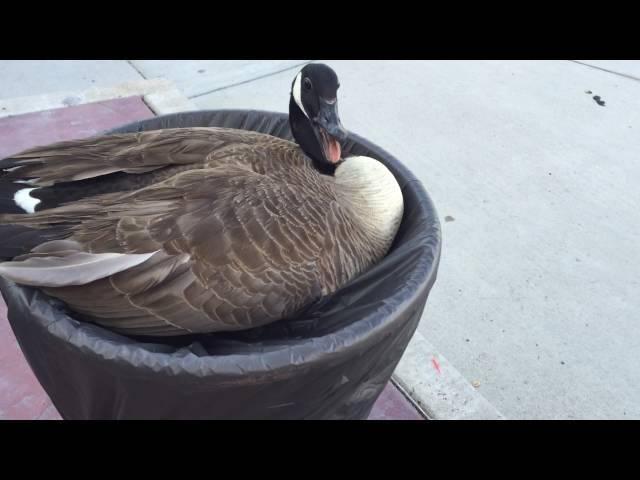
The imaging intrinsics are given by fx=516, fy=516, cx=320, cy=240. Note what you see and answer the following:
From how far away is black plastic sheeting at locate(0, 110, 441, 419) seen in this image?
840 mm

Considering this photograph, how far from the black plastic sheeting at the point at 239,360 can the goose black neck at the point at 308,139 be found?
0.36 metres

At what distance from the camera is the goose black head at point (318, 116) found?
1.28 m

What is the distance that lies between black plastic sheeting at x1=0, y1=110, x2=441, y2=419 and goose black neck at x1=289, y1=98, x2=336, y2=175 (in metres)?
0.36

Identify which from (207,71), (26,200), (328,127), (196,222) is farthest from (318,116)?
(207,71)

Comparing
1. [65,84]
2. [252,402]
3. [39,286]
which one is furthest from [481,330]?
[65,84]

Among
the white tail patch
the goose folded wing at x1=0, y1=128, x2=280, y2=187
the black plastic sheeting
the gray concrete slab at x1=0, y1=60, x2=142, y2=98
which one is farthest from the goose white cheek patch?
the gray concrete slab at x1=0, y1=60, x2=142, y2=98

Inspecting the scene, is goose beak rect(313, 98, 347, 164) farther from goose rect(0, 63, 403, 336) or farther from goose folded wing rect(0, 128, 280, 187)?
goose folded wing rect(0, 128, 280, 187)

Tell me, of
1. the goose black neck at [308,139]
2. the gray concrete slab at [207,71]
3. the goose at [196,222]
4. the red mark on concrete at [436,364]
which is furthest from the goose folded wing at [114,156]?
the gray concrete slab at [207,71]

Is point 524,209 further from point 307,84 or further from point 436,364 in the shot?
point 307,84

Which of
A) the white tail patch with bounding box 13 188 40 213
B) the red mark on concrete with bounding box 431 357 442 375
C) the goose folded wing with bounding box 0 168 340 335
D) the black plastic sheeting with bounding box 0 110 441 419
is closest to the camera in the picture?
the black plastic sheeting with bounding box 0 110 441 419

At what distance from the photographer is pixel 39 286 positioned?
37.7 inches

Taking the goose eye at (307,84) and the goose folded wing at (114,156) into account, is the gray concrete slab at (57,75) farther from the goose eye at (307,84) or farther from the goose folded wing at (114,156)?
the goose eye at (307,84)

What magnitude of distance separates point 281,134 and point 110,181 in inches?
24.7

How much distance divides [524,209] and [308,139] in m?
1.21
